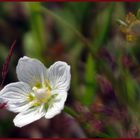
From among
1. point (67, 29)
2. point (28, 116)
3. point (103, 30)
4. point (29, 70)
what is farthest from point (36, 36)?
point (28, 116)

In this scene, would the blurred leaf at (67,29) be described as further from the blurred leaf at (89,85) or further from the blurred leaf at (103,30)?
the blurred leaf at (89,85)

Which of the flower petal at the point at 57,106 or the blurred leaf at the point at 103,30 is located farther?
the blurred leaf at the point at 103,30

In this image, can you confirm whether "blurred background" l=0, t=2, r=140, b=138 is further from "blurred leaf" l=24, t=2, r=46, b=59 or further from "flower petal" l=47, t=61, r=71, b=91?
"flower petal" l=47, t=61, r=71, b=91

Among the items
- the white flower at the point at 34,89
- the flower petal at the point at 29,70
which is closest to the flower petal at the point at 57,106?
the white flower at the point at 34,89

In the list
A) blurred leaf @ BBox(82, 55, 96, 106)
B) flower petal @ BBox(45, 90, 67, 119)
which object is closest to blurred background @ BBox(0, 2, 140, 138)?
blurred leaf @ BBox(82, 55, 96, 106)

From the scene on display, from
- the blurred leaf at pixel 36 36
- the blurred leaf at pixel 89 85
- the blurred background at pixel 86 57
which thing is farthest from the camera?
the blurred leaf at pixel 36 36

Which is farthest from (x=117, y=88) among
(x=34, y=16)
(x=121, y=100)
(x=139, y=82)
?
(x=34, y=16)
